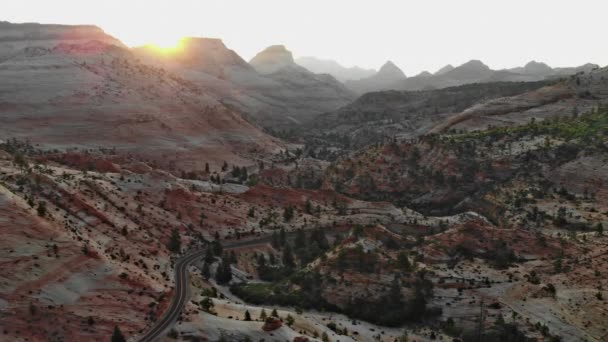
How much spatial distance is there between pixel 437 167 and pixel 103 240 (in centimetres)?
8352

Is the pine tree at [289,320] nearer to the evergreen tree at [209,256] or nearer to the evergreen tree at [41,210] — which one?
the evergreen tree at [209,256]

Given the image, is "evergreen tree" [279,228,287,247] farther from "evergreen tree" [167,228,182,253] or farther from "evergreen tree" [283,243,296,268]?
"evergreen tree" [167,228,182,253]

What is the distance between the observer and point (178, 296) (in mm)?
60031

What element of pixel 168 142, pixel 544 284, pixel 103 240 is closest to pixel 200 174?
pixel 168 142

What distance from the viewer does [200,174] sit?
5571 inches

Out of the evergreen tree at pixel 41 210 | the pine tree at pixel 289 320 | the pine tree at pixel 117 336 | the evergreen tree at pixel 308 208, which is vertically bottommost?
the pine tree at pixel 289 320

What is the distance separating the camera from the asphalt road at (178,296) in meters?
49.9

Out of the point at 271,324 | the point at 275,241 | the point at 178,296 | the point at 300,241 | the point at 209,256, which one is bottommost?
the point at 300,241

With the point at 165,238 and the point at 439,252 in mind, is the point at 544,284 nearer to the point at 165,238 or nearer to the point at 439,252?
the point at 439,252

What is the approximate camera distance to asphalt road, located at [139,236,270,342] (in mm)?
49875

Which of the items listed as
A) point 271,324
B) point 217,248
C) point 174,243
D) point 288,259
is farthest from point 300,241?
point 271,324

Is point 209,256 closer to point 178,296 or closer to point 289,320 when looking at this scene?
point 178,296

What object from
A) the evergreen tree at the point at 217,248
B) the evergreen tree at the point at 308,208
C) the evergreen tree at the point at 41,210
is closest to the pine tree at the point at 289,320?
the evergreen tree at the point at 217,248

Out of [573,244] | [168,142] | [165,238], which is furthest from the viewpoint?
[168,142]
